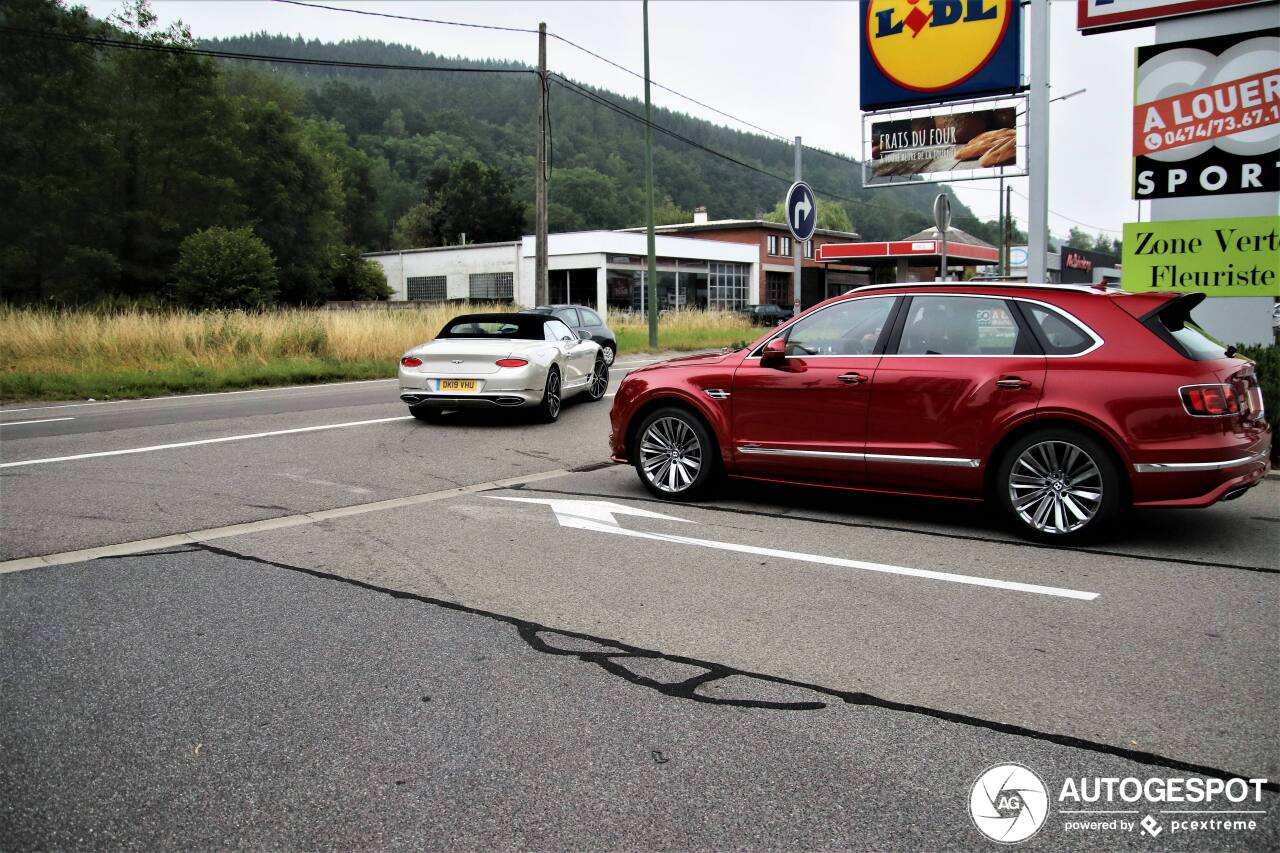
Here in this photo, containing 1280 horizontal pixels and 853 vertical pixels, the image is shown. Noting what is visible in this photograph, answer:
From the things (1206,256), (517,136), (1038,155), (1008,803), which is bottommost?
(1008,803)

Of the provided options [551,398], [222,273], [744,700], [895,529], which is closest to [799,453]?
[895,529]

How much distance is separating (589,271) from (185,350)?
→ 3817 centimetres

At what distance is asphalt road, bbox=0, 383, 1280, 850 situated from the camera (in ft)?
9.96

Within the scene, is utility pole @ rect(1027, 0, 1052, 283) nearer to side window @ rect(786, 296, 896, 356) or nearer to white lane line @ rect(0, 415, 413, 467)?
side window @ rect(786, 296, 896, 356)

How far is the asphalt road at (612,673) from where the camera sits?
304 cm

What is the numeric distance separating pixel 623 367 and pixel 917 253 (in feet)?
126

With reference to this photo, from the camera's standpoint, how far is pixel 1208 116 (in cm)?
1123

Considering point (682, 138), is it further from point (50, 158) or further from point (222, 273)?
point (50, 158)

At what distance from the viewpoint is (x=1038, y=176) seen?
12961 millimetres

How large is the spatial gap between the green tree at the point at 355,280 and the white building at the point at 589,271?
1.28 metres

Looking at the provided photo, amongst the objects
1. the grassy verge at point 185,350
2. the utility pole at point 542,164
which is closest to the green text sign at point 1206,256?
the grassy verge at point 185,350

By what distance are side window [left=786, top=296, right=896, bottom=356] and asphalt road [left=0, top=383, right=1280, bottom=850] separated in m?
1.22

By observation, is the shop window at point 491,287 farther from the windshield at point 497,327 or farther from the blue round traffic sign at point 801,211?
the windshield at point 497,327

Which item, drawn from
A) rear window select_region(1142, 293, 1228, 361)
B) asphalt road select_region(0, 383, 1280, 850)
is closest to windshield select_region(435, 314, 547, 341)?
→ asphalt road select_region(0, 383, 1280, 850)
